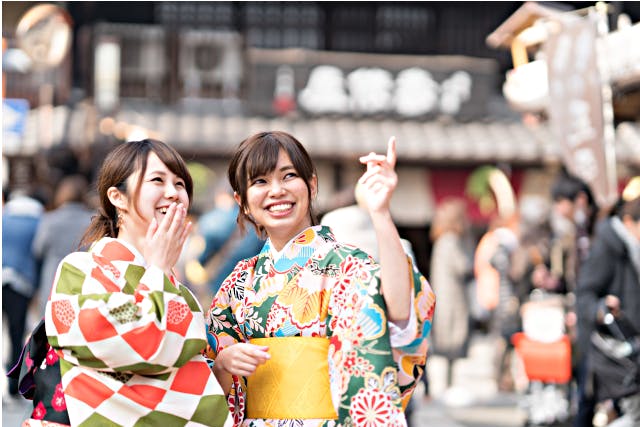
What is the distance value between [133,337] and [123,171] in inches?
24.6

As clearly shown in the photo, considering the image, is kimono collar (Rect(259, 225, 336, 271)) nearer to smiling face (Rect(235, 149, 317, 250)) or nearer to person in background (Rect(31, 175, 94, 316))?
smiling face (Rect(235, 149, 317, 250))

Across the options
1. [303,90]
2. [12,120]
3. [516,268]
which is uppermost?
[303,90]

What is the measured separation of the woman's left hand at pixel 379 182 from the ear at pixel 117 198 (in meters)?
0.80

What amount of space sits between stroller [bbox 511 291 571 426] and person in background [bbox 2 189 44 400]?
4.27 metres

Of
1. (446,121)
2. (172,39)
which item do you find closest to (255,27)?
(172,39)

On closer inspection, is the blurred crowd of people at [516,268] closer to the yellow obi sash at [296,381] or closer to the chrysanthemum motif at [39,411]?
the chrysanthemum motif at [39,411]

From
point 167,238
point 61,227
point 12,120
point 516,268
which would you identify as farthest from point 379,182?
point 12,120

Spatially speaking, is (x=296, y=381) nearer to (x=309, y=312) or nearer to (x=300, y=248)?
(x=309, y=312)

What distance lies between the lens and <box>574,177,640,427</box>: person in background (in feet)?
21.4

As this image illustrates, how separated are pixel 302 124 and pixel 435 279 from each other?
8.01m

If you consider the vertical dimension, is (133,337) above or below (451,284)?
above

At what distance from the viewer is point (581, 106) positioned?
23.9ft

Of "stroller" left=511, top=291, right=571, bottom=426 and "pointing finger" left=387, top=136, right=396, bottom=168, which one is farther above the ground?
"pointing finger" left=387, top=136, right=396, bottom=168

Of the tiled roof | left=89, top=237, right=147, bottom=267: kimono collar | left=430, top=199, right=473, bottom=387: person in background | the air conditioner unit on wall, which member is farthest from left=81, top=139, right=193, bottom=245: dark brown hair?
the air conditioner unit on wall
